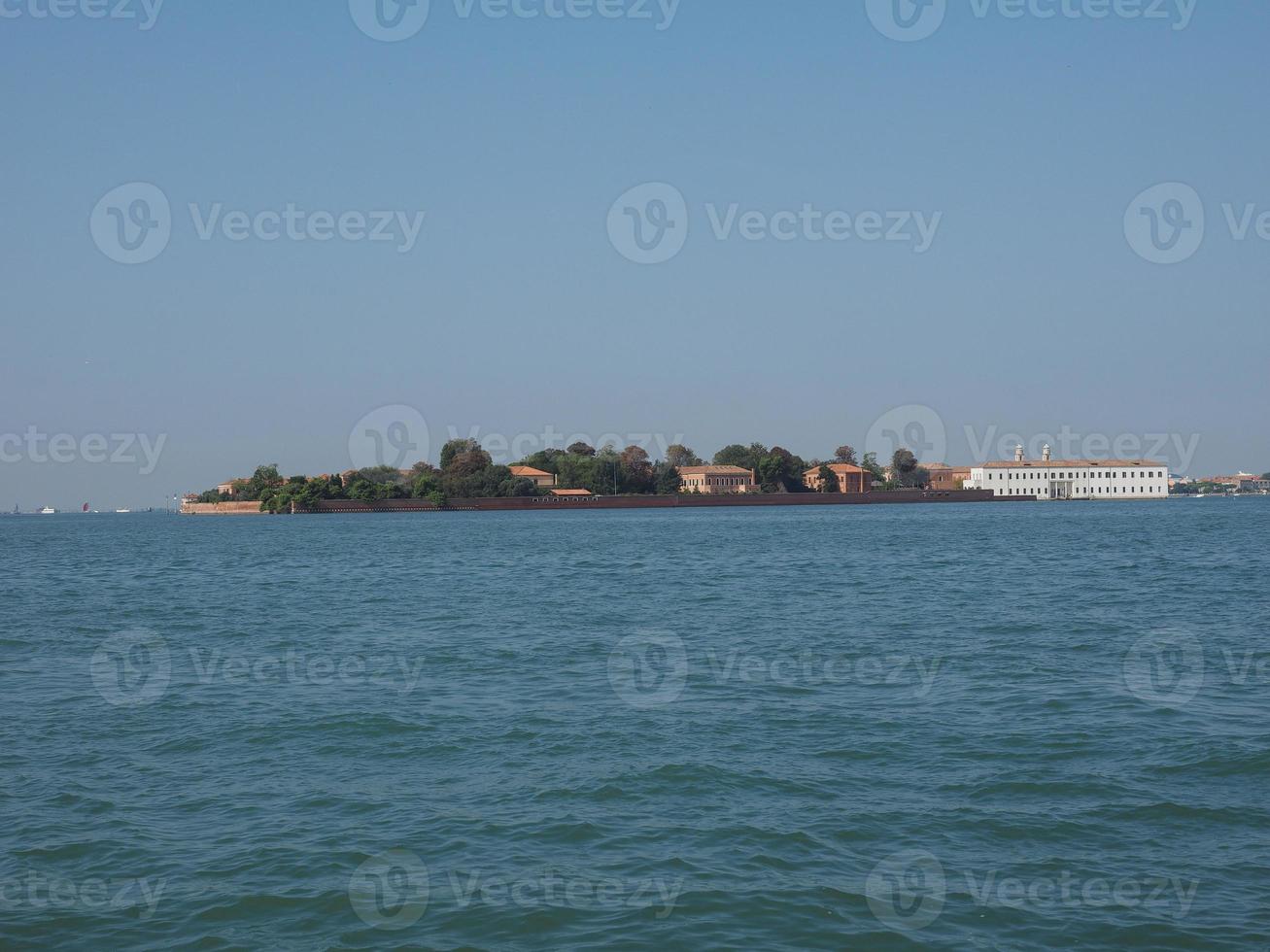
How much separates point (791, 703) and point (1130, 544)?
42.6 m

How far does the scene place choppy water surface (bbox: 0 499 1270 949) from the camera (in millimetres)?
7422

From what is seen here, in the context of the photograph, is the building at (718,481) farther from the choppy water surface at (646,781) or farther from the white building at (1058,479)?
the choppy water surface at (646,781)

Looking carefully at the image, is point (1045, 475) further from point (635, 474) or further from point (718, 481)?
point (635, 474)

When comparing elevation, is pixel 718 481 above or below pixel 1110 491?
above

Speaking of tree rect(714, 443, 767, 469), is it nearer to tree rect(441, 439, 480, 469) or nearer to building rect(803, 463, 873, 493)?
building rect(803, 463, 873, 493)

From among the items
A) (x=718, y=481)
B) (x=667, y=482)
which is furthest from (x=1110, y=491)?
(x=667, y=482)

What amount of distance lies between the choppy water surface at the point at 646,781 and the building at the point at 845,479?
152 m

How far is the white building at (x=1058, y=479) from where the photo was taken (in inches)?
7008

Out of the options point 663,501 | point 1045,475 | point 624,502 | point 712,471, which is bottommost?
point 624,502

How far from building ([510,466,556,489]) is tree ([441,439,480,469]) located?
6971mm

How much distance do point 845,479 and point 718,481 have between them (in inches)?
794

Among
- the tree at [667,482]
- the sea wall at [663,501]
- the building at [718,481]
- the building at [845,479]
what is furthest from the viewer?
the building at [845,479]

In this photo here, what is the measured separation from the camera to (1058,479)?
17962 centimetres

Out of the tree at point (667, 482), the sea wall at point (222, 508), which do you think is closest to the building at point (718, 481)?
the tree at point (667, 482)
